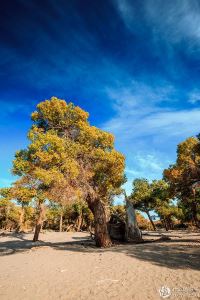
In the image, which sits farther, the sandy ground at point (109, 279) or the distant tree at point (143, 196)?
the distant tree at point (143, 196)

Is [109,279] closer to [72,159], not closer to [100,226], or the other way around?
[72,159]

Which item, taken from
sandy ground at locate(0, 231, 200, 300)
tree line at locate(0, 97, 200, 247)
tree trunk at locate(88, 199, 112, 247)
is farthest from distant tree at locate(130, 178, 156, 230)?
sandy ground at locate(0, 231, 200, 300)

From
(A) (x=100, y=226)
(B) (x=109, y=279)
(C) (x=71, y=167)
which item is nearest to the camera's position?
(B) (x=109, y=279)

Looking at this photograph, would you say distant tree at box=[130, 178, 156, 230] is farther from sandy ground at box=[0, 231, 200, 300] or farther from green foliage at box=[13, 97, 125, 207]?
sandy ground at box=[0, 231, 200, 300]

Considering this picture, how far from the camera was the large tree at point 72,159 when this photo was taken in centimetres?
1558

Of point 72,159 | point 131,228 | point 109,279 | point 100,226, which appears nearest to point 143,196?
point 131,228

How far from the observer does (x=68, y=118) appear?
19469 mm

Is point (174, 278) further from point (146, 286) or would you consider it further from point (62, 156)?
point (62, 156)

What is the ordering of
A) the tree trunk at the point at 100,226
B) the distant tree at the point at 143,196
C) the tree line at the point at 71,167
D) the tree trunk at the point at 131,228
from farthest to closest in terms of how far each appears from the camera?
the distant tree at the point at 143,196 → the tree trunk at the point at 131,228 → the tree trunk at the point at 100,226 → the tree line at the point at 71,167

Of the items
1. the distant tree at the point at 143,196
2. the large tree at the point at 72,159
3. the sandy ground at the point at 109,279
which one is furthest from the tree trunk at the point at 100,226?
the distant tree at the point at 143,196

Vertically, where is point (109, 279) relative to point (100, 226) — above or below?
below

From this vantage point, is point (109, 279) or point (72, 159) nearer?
point (109, 279)

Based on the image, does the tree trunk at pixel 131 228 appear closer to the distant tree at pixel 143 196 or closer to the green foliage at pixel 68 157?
the green foliage at pixel 68 157

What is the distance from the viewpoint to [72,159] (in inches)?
648
